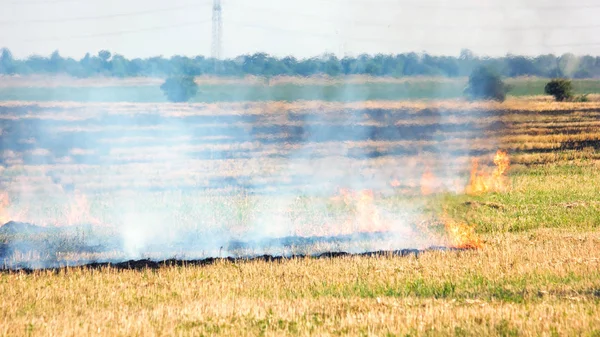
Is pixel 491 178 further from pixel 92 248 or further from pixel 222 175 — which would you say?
pixel 92 248

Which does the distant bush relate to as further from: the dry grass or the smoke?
the dry grass

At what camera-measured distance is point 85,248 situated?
2328cm

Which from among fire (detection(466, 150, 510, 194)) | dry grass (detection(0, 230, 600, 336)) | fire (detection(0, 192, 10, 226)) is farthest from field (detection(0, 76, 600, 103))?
dry grass (detection(0, 230, 600, 336))

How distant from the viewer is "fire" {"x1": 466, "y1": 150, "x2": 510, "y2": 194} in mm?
34844

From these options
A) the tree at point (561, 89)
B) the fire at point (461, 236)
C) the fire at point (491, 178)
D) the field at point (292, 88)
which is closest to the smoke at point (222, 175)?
the field at point (292, 88)

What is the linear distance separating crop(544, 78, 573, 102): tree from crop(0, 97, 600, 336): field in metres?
1.53

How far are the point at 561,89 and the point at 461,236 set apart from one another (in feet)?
130

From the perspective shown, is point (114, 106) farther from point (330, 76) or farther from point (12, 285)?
point (12, 285)

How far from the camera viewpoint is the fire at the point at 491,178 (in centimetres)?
3484

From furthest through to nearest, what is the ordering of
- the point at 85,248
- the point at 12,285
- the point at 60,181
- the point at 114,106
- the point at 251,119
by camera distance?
the point at 114,106 → the point at 251,119 → the point at 60,181 → the point at 85,248 → the point at 12,285

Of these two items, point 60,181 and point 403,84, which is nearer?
point 403,84

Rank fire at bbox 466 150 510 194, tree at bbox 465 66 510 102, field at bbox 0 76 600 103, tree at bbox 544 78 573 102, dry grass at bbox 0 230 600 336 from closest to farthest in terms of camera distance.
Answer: dry grass at bbox 0 230 600 336 → fire at bbox 466 150 510 194 → tree at bbox 465 66 510 102 → field at bbox 0 76 600 103 → tree at bbox 544 78 573 102

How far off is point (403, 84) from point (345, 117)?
13123 mm

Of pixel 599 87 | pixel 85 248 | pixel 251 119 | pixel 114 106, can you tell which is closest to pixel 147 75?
pixel 251 119
